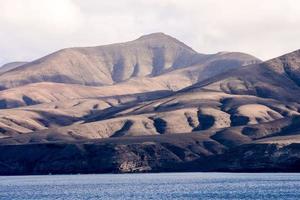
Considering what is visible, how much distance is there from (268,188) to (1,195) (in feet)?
173

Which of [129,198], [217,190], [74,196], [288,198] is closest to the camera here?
[288,198]

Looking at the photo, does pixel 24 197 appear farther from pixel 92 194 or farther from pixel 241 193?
pixel 241 193

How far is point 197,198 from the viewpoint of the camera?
14262cm

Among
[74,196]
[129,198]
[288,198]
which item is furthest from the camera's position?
[74,196]

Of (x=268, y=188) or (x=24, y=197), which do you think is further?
(x=268, y=188)

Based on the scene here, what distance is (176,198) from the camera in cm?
14375

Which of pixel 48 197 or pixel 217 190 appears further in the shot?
pixel 217 190

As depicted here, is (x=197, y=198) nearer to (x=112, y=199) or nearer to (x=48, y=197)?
(x=112, y=199)

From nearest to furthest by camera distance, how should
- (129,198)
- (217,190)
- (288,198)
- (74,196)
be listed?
(288,198) < (129,198) < (74,196) < (217,190)

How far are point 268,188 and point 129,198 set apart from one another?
35257 mm

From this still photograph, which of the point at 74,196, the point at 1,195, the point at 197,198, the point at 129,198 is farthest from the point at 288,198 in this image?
the point at 1,195

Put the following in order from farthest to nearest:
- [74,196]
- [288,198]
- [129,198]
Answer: [74,196], [129,198], [288,198]

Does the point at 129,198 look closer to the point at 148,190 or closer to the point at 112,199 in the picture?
the point at 112,199

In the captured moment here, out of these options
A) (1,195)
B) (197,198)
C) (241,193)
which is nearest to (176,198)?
(197,198)
